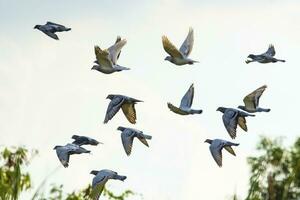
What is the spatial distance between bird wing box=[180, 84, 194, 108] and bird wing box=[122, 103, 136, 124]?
0.65 meters

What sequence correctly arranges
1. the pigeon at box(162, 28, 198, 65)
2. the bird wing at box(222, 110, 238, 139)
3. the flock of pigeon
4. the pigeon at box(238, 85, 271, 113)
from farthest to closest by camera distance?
the pigeon at box(162, 28, 198, 65) < the pigeon at box(238, 85, 271, 113) < the bird wing at box(222, 110, 238, 139) < the flock of pigeon

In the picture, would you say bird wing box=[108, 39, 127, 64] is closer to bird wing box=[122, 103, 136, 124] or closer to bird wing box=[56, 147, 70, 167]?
bird wing box=[122, 103, 136, 124]

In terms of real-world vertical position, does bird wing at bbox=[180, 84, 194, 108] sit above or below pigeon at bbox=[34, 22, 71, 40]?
below

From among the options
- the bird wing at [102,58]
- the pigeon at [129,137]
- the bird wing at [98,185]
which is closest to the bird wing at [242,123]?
the pigeon at [129,137]

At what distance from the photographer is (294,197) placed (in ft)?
181

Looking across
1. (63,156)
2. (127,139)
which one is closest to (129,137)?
(127,139)

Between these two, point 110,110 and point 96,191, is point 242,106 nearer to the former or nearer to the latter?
point 110,110

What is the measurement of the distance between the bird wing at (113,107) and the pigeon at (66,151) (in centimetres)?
72

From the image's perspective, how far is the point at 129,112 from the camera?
1273 centimetres

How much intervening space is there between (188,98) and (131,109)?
788mm

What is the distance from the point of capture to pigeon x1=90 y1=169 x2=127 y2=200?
10572 mm

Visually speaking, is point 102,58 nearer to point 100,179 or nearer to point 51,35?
point 51,35

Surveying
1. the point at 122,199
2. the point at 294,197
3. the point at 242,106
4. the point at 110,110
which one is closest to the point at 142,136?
the point at 110,110

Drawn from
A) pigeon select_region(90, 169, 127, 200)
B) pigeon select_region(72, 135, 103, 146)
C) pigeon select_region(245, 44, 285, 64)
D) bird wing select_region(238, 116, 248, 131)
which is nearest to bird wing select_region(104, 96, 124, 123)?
pigeon select_region(72, 135, 103, 146)
